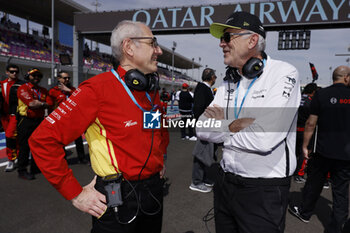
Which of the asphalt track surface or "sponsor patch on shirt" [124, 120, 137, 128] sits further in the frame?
the asphalt track surface

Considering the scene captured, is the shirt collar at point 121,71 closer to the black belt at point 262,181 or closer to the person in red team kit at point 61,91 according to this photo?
the black belt at point 262,181

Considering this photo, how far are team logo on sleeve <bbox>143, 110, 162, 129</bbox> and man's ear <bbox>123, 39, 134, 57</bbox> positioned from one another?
434 mm

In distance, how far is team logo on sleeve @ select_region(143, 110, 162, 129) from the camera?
150cm

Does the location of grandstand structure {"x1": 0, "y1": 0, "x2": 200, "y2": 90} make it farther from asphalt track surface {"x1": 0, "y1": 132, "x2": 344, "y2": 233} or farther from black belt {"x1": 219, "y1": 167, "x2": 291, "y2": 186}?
black belt {"x1": 219, "y1": 167, "x2": 291, "y2": 186}

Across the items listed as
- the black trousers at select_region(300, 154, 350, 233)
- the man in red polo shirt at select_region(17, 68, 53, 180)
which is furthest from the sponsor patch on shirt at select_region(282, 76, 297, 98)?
the man in red polo shirt at select_region(17, 68, 53, 180)

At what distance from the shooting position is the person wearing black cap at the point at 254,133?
1405 mm

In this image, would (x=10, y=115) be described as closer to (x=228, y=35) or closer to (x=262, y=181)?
(x=228, y=35)

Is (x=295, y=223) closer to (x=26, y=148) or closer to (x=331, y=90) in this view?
(x=331, y=90)

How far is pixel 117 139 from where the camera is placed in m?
1.41

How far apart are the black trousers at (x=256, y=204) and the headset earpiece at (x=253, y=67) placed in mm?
675

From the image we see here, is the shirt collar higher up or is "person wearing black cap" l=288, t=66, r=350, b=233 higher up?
the shirt collar

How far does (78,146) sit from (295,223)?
426 centimetres

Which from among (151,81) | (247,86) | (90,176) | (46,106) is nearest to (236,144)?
(247,86)

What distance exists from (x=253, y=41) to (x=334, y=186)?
2.14 metres
